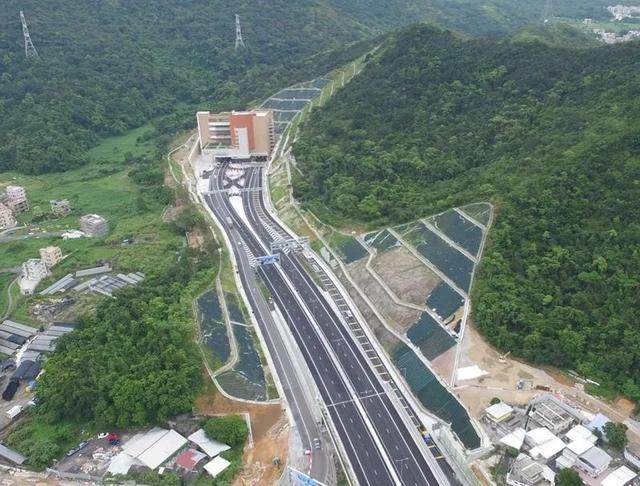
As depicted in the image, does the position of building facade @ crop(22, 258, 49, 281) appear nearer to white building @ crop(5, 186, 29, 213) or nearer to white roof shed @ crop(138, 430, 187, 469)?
white building @ crop(5, 186, 29, 213)

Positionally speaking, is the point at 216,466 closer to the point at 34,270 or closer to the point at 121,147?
the point at 34,270

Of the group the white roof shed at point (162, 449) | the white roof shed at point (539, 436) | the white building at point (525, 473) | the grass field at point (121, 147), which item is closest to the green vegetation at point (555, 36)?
the white roof shed at point (539, 436)

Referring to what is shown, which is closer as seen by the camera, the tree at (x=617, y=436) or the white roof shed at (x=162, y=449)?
the tree at (x=617, y=436)

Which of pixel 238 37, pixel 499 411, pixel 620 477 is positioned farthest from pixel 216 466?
pixel 238 37

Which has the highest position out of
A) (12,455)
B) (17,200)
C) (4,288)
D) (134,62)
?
(134,62)

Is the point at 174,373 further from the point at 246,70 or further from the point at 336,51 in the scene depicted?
the point at 246,70

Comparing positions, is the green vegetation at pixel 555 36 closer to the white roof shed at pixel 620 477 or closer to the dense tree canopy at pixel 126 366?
the white roof shed at pixel 620 477
